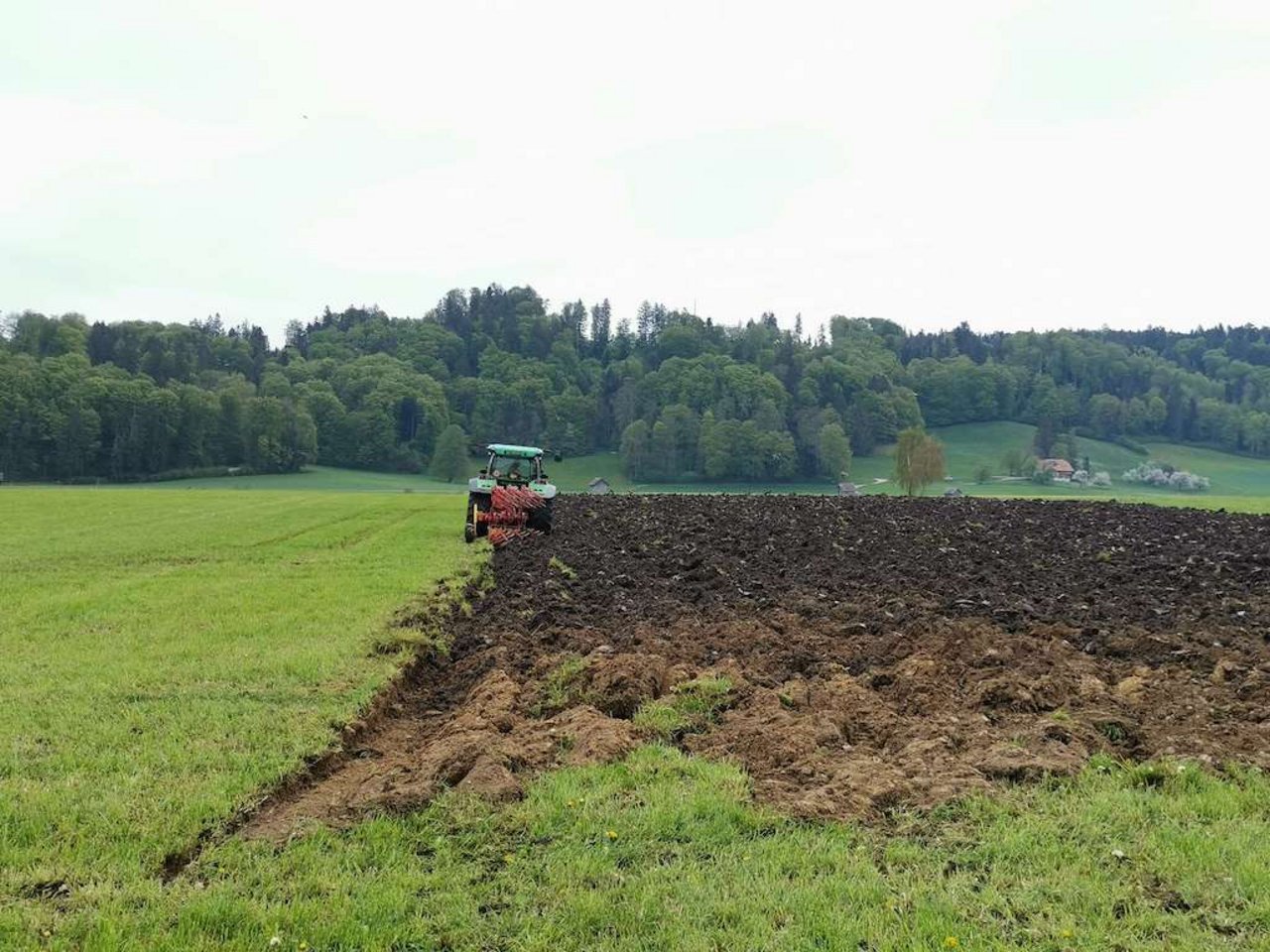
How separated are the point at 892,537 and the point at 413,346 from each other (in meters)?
169

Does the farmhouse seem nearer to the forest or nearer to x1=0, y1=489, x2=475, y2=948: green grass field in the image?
the forest

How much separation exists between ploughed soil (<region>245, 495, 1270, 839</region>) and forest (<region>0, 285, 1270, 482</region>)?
105823 mm

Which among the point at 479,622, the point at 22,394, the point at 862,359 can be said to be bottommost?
the point at 479,622

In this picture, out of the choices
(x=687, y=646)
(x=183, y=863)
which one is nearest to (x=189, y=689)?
(x=183, y=863)

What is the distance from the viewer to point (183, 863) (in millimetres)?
5410

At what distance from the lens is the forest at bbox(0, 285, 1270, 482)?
108 meters

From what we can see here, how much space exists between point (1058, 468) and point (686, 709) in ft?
431

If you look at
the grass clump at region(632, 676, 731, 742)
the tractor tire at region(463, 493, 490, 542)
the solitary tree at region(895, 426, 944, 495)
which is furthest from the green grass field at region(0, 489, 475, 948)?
the solitary tree at region(895, 426, 944, 495)

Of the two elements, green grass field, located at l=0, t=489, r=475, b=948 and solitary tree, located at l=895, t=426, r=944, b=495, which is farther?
solitary tree, located at l=895, t=426, r=944, b=495

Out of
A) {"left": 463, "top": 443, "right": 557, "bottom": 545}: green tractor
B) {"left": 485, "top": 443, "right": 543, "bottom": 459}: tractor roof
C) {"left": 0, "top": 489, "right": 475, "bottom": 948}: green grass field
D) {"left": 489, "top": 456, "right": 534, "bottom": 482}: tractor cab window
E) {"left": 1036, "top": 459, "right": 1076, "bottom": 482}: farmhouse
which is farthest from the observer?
{"left": 1036, "top": 459, "right": 1076, "bottom": 482}: farmhouse

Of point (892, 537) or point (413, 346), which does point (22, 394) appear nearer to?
point (413, 346)

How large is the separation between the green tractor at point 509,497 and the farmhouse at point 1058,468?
11413cm

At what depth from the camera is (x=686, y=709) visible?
8547mm

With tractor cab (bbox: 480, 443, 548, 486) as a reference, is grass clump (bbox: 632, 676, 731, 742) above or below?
below
